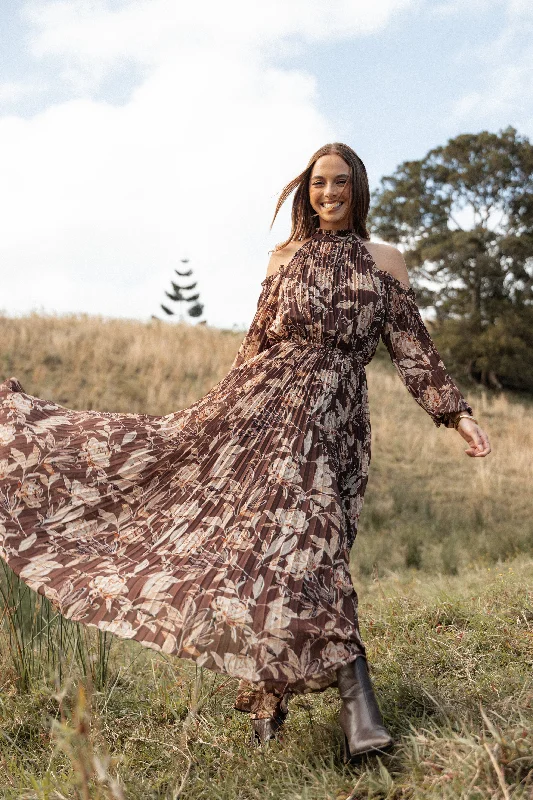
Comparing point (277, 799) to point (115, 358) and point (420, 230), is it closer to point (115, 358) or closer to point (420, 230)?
point (115, 358)

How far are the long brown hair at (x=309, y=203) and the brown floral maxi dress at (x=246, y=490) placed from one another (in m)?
0.13

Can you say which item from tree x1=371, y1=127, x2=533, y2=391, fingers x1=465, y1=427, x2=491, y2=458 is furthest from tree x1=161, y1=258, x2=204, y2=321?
fingers x1=465, y1=427, x2=491, y2=458

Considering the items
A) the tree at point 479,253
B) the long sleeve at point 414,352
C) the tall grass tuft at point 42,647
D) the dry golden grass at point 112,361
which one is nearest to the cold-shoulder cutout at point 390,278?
the long sleeve at point 414,352

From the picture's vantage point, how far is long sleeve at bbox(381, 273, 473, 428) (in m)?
3.16

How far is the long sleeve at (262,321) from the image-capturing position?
334cm

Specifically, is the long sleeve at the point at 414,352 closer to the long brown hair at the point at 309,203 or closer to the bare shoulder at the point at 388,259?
the bare shoulder at the point at 388,259

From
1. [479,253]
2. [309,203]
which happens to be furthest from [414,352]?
[479,253]

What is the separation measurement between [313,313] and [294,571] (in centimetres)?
119

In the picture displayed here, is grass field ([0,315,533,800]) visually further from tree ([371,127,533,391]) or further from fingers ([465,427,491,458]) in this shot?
tree ([371,127,533,391])

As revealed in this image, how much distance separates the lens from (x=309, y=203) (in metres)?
3.53

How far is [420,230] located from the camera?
969 inches

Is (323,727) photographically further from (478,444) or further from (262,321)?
(262,321)

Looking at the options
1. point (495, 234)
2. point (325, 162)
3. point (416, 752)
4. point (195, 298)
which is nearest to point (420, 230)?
point (495, 234)

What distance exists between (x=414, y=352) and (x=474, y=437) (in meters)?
0.44
